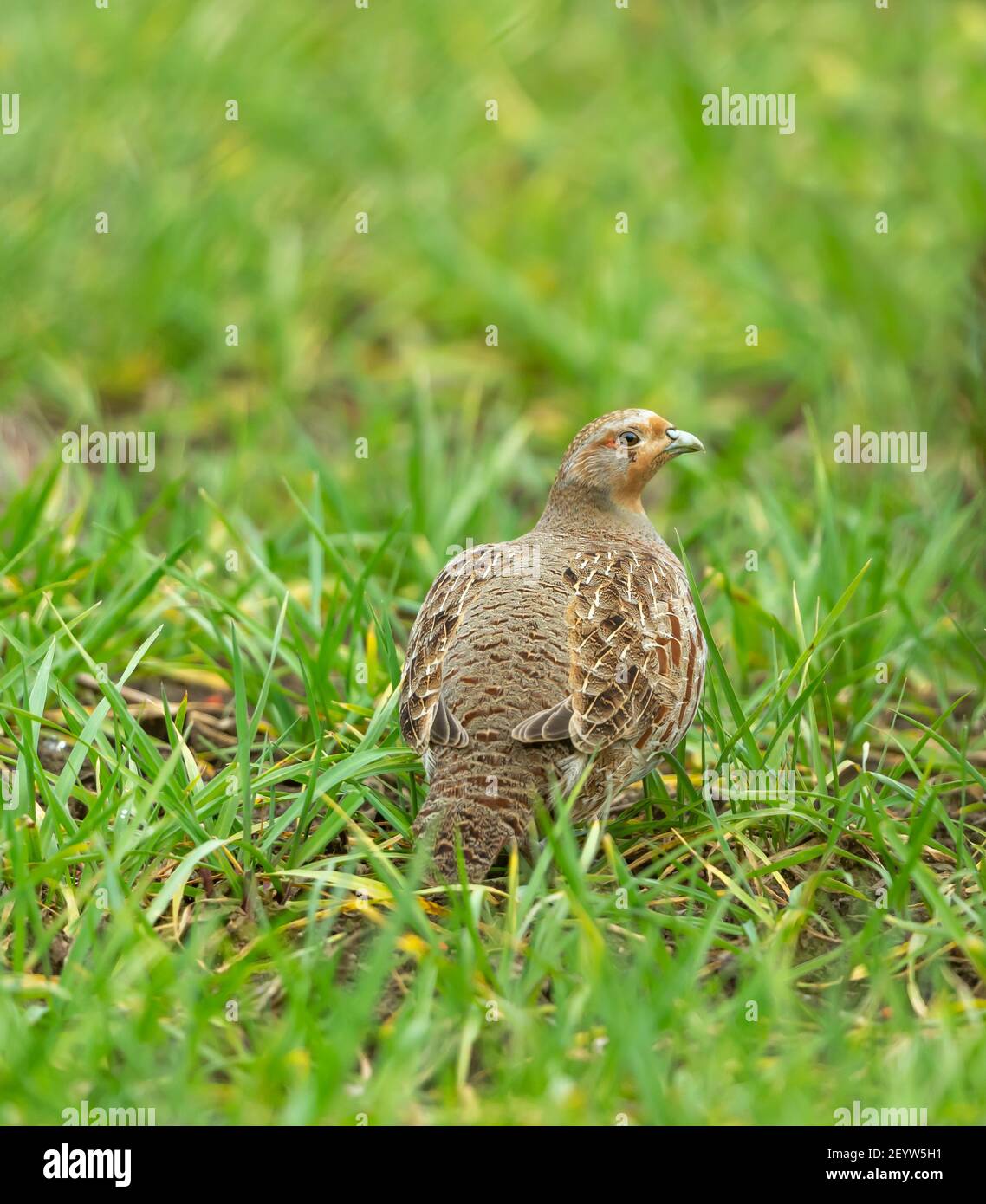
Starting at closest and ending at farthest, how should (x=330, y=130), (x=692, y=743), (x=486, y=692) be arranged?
(x=486, y=692)
(x=692, y=743)
(x=330, y=130)

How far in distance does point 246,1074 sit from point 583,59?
8595 mm

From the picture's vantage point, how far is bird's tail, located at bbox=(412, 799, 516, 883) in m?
4.23

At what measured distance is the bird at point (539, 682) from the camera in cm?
431

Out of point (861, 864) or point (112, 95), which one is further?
point (112, 95)

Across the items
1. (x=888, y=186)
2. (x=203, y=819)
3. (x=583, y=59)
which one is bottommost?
(x=203, y=819)

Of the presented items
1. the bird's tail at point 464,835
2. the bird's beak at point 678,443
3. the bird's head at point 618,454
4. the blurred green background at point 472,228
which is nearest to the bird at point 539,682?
the bird's tail at point 464,835

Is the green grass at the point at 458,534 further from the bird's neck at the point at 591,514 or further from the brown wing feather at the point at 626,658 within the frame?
the bird's neck at the point at 591,514

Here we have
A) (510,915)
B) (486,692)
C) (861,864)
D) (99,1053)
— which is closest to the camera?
(99,1053)

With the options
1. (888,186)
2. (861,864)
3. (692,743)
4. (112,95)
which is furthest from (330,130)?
(861,864)

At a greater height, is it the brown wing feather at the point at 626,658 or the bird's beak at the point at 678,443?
the bird's beak at the point at 678,443

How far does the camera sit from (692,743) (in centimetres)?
541

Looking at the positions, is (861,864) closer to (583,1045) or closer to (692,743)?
(692,743)

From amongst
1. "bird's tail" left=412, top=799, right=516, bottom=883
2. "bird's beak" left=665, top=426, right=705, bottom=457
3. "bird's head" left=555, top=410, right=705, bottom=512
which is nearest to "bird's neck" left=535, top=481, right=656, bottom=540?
"bird's head" left=555, top=410, right=705, bottom=512

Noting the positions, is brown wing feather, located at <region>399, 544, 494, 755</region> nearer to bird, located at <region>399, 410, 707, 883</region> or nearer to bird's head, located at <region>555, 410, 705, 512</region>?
bird, located at <region>399, 410, 707, 883</region>
